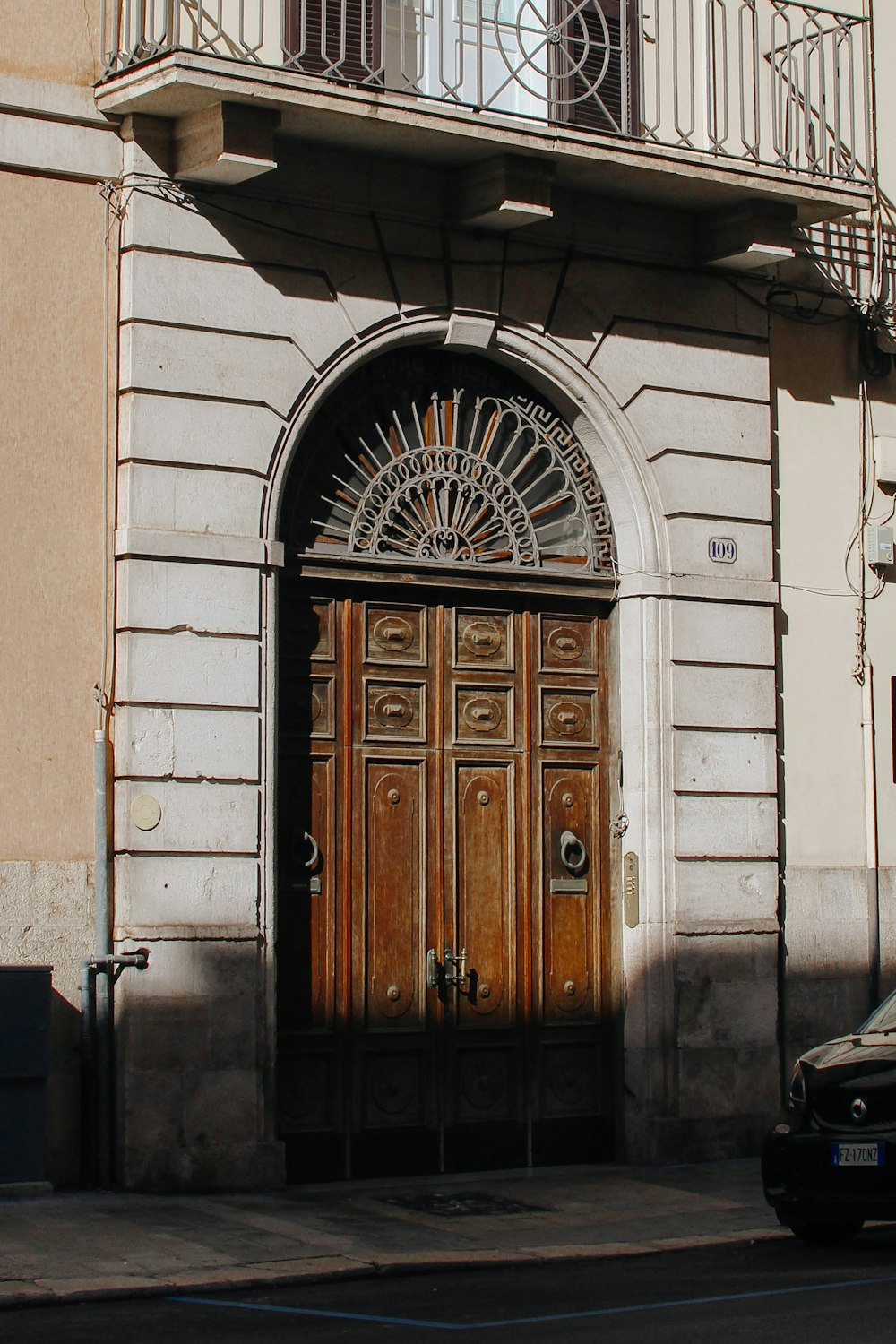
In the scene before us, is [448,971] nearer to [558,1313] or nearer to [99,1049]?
[99,1049]

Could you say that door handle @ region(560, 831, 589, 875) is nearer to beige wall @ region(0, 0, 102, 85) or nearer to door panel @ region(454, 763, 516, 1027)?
door panel @ region(454, 763, 516, 1027)

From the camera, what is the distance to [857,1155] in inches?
374

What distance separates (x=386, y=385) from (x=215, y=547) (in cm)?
176

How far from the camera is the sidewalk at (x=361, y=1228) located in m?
8.97

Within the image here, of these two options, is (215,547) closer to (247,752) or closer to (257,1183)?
(247,752)

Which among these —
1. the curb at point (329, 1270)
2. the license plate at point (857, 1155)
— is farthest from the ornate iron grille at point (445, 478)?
the license plate at point (857, 1155)

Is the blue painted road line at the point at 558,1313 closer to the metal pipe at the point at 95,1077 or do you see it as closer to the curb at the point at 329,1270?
A: the curb at the point at 329,1270

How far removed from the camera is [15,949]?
10938 mm

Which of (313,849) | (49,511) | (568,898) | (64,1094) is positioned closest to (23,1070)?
(64,1094)

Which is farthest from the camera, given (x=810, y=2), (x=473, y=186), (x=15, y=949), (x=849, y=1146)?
(x=810, y=2)

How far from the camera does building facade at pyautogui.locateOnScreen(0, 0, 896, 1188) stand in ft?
36.8

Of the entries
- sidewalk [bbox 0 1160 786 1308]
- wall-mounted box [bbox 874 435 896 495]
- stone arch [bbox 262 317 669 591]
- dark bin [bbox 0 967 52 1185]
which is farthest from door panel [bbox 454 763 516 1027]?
wall-mounted box [bbox 874 435 896 495]

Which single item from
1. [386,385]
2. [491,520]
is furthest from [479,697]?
[386,385]

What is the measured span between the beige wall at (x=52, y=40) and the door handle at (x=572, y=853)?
5.35m
